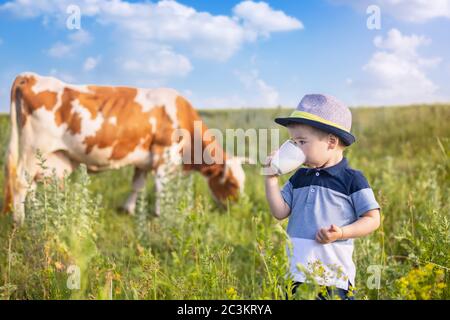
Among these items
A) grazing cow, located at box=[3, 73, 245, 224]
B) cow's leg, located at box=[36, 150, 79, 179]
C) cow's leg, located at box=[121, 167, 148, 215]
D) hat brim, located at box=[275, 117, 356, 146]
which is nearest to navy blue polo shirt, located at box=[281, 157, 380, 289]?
hat brim, located at box=[275, 117, 356, 146]

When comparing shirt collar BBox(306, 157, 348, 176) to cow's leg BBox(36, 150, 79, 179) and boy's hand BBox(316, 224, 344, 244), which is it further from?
cow's leg BBox(36, 150, 79, 179)

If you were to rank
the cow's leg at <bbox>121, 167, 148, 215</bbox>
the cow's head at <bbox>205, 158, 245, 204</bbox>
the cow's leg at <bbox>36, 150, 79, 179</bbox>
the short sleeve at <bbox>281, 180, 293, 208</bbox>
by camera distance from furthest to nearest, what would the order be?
1. the cow's head at <bbox>205, 158, 245, 204</bbox>
2. the cow's leg at <bbox>121, 167, 148, 215</bbox>
3. the cow's leg at <bbox>36, 150, 79, 179</bbox>
4. the short sleeve at <bbox>281, 180, 293, 208</bbox>

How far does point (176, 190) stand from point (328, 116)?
2974 mm

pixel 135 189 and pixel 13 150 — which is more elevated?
pixel 13 150

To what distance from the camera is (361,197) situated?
2180 millimetres

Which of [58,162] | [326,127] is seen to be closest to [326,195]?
[326,127]

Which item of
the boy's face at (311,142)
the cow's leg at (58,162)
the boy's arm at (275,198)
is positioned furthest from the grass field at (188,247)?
the cow's leg at (58,162)

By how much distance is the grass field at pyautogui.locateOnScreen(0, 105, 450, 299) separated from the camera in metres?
2.40

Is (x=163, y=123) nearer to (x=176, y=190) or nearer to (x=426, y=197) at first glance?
(x=176, y=190)

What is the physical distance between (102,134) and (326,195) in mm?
3844

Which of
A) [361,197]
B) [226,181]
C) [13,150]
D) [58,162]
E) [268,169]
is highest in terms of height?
[13,150]

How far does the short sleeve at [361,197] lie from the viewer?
2154mm

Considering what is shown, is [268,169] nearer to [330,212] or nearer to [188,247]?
[330,212]

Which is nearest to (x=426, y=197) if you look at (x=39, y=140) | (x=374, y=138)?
(x=39, y=140)
